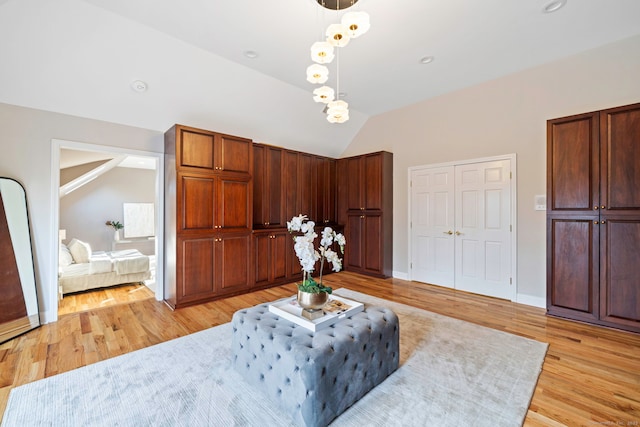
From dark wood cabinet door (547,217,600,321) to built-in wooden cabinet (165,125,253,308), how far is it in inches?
166

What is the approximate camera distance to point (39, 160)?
3.07 m

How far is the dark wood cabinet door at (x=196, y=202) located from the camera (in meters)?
3.57

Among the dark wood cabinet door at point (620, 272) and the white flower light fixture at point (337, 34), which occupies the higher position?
the white flower light fixture at point (337, 34)

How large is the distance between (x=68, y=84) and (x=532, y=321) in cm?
610

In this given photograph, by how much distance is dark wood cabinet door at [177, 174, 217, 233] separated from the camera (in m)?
3.57

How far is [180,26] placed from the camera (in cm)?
283

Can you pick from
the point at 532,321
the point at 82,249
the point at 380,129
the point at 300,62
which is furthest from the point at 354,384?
the point at 82,249

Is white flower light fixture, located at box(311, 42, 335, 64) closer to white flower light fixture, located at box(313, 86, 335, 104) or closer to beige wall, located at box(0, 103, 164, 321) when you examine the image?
white flower light fixture, located at box(313, 86, 335, 104)

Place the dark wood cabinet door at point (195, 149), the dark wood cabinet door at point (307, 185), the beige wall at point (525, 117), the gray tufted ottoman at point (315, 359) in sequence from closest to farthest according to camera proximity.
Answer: the gray tufted ottoman at point (315, 359), the beige wall at point (525, 117), the dark wood cabinet door at point (195, 149), the dark wood cabinet door at point (307, 185)

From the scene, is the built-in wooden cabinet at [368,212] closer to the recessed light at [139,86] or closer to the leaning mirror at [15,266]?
the recessed light at [139,86]

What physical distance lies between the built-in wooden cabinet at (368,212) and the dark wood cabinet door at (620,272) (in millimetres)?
2938

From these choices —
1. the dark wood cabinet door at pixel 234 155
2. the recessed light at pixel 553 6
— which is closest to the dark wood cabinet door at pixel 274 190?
the dark wood cabinet door at pixel 234 155

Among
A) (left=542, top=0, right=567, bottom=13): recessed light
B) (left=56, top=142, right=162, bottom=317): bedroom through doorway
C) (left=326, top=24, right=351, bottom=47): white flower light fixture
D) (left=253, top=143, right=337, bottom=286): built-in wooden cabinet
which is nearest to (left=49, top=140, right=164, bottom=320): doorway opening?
(left=56, top=142, right=162, bottom=317): bedroom through doorway

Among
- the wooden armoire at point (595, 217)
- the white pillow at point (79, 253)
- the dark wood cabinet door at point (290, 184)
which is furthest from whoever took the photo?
the dark wood cabinet door at point (290, 184)
